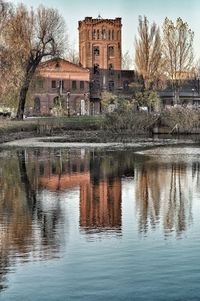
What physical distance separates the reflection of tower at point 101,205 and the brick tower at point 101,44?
8499 centimetres

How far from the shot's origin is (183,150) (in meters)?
37.0

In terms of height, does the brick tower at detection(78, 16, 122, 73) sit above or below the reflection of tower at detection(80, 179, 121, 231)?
above

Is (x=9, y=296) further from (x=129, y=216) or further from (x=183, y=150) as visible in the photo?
(x=183, y=150)

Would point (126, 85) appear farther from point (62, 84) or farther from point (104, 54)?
point (62, 84)

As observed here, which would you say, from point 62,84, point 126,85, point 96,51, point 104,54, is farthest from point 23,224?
point 96,51

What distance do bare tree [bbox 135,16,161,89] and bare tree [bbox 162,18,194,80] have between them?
2.09 metres

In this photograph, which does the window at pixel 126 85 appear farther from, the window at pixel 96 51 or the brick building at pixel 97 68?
the window at pixel 96 51

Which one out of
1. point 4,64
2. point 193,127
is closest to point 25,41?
point 4,64

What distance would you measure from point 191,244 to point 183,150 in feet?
81.6

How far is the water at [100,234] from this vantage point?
32.2ft

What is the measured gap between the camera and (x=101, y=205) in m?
17.3

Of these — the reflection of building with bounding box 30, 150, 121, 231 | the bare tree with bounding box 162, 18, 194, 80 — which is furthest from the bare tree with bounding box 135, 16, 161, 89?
the reflection of building with bounding box 30, 150, 121, 231

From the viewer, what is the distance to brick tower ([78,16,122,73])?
4161 inches

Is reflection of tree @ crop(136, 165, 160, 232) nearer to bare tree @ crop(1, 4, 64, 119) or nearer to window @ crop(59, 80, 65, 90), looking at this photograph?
bare tree @ crop(1, 4, 64, 119)
